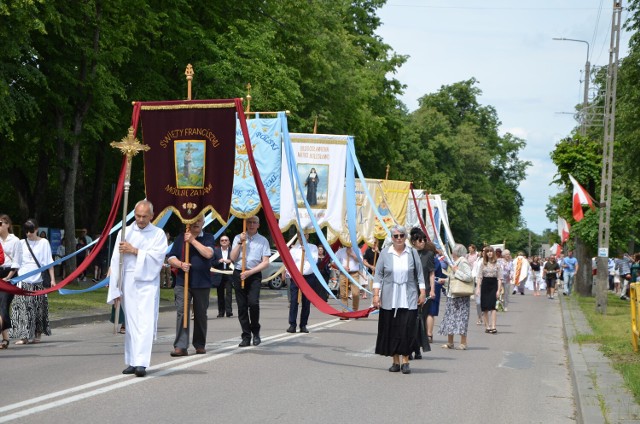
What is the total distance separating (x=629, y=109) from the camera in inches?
1532

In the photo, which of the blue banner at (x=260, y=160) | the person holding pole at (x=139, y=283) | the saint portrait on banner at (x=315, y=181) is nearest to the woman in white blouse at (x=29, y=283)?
the blue banner at (x=260, y=160)

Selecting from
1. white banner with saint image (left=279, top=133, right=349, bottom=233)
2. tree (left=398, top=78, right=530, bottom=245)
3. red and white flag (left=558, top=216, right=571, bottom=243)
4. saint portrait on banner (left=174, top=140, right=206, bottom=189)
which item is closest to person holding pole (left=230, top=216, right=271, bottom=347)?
saint portrait on banner (left=174, top=140, right=206, bottom=189)

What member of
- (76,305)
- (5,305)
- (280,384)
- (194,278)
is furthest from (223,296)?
(280,384)

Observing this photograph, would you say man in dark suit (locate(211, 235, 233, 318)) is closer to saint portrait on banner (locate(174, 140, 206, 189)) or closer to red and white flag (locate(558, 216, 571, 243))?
saint portrait on banner (locate(174, 140, 206, 189))

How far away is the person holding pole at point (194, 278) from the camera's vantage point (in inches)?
549

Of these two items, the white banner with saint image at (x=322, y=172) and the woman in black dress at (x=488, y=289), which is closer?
the woman in black dress at (x=488, y=289)

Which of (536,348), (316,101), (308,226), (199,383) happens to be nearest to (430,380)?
(199,383)

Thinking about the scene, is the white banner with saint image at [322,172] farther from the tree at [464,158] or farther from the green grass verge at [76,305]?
the tree at [464,158]

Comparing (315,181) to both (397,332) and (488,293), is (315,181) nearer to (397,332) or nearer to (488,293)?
(488,293)

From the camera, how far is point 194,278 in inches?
555

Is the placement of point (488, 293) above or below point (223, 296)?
above

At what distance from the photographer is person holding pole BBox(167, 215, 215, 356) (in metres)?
13.9

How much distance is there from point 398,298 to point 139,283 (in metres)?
3.16

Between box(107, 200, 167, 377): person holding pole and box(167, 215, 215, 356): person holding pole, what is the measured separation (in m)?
1.88
